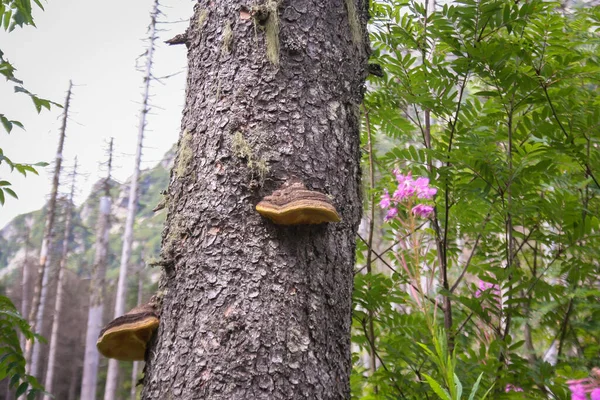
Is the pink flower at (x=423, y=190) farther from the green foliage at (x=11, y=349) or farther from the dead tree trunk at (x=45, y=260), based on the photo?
the dead tree trunk at (x=45, y=260)

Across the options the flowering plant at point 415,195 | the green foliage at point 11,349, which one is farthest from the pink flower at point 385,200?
the green foliage at point 11,349

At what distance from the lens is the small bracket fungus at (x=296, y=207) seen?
1255 mm

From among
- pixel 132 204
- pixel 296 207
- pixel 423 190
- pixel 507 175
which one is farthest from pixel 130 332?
pixel 132 204

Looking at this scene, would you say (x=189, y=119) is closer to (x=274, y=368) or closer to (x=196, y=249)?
(x=196, y=249)

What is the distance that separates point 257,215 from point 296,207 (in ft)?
0.58

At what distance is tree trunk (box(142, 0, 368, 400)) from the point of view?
4.12 ft

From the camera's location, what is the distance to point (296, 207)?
125cm

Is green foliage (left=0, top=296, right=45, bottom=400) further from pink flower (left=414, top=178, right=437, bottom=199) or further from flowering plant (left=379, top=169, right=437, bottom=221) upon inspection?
pink flower (left=414, top=178, right=437, bottom=199)

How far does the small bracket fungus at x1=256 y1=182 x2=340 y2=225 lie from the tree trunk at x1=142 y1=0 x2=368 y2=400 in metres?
0.06

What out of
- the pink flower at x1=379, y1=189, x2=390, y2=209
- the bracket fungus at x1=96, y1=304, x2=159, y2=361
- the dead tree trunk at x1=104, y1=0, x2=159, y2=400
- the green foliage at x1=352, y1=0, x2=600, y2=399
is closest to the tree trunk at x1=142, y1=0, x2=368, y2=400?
the bracket fungus at x1=96, y1=304, x2=159, y2=361

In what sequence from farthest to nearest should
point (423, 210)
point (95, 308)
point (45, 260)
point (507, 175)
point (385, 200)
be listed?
point (95, 308) < point (45, 260) < point (385, 200) < point (423, 210) < point (507, 175)

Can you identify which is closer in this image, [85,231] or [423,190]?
[423,190]

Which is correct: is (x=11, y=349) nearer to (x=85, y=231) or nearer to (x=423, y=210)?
(x=423, y=210)

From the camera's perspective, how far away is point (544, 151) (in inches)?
87.7
